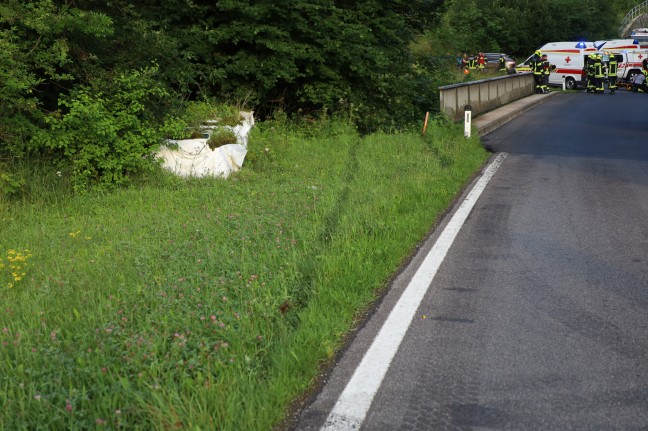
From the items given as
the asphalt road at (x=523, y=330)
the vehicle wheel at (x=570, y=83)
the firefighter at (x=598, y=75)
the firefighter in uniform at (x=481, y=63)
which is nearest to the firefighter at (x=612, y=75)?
the firefighter at (x=598, y=75)

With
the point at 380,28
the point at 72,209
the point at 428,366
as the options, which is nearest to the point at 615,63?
the point at 380,28

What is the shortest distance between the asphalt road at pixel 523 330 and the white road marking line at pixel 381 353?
0.02m

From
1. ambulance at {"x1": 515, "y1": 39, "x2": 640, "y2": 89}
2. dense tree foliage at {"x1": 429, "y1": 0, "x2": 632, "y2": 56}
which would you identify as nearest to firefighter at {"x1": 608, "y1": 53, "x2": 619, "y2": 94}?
ambulance at {"x1": 515, "y1": 39, "x2": 640, "y2": 89}

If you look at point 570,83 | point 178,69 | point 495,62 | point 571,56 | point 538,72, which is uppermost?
point 178,69

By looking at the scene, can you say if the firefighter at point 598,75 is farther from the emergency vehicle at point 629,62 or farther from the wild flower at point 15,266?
the wild flower at point 15,266

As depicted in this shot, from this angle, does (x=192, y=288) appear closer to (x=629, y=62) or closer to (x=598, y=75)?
→ (x=598, y=75)

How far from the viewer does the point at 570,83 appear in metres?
41.7

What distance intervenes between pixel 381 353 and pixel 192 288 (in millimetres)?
1643

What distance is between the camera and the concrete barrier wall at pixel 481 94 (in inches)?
744

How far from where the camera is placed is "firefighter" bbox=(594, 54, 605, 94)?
37.4 meters

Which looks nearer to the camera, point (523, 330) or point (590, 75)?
point (523, 330)

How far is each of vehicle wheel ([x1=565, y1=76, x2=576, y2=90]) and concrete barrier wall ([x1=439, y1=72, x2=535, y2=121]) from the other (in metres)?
8.94

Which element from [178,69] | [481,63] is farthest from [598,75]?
[178,69]

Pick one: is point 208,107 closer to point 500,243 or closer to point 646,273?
point 500,243
